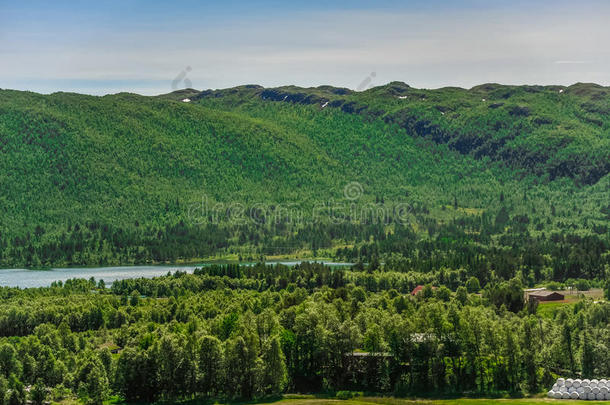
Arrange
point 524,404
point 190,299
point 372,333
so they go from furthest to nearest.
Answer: point 190,299 < point 372,333 < point 524,404

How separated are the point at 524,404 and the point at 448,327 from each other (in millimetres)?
19684

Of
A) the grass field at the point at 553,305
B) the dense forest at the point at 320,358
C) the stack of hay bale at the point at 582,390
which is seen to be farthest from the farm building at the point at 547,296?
the stack of hay bale at the point at 582,390

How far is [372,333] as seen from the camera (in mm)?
123688

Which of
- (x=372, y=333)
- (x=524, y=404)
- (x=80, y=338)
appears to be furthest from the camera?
(x=80, y=338)

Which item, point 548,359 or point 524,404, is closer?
point 524,404

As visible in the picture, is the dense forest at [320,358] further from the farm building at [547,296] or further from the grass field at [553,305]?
the farm building at [547,296]

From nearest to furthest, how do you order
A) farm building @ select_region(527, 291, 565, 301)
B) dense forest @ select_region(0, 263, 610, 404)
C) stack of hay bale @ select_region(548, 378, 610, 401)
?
stack of hay bale @ select_region(548, 378, 610, 401) < dense forest @ select_region(0, 263, 610, 404) < farm building @ select_region(527, 291, 565, 301)

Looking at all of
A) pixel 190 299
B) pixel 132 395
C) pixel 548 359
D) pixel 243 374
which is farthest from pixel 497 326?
pixel 190 299

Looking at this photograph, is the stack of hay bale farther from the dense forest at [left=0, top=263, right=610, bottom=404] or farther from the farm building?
the farm building

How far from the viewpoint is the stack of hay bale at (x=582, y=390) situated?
10675cm

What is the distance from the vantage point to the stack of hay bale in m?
107

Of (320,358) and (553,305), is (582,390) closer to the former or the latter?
(320,358)

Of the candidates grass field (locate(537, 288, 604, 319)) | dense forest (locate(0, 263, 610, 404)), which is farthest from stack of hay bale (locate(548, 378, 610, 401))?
grass field (locate(537, 288, 604, 319))

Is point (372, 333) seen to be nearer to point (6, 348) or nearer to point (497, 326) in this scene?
point (497, 326)
